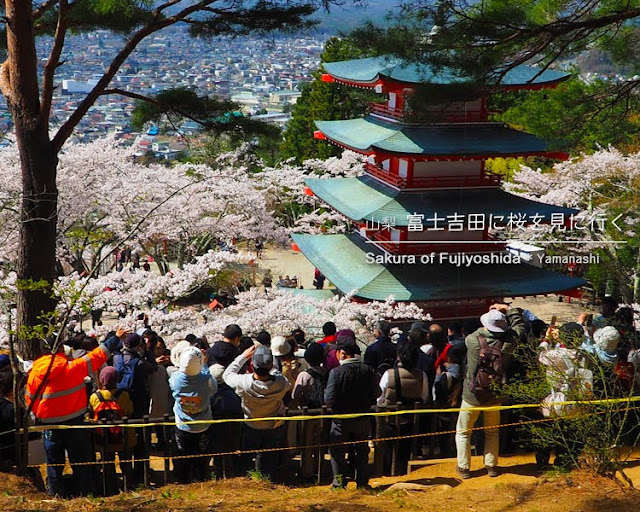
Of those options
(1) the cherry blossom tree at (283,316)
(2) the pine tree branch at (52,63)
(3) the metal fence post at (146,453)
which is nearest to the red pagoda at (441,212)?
(1) the cherry blossom tree at (283,316)

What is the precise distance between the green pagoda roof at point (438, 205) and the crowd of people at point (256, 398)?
750cm

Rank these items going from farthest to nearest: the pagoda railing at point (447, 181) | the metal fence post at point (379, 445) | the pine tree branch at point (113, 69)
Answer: the pagoda railing at point (447, 181)
the pine tree branch at point (113, 69)
the metal fence post at point (379, 445)

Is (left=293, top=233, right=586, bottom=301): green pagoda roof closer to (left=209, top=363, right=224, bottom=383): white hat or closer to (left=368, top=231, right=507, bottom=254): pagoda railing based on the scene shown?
(left=368, top=231, right=507, bottom=254): pagoda railing

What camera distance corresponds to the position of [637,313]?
15.7m

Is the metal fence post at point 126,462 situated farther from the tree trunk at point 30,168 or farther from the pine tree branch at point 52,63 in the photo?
the pine tree branch at point 52,63

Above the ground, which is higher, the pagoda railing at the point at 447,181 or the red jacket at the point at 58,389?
the pagoda railing at the point at 447,181

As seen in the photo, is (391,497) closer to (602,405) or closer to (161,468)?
(602,405)

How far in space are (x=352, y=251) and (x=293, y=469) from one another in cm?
975

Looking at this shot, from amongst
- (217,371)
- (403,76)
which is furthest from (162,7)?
(403,76)

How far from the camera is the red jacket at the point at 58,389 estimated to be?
626 centimetres

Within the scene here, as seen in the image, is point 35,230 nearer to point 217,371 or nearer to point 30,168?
point 30,168

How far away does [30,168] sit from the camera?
891cm

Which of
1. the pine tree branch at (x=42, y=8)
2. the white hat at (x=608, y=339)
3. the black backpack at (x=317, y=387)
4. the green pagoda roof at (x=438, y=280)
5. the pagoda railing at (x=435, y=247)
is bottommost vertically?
the black backpack at (x=317, y=387)

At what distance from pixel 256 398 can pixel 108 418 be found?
133 cm
